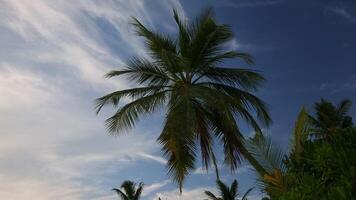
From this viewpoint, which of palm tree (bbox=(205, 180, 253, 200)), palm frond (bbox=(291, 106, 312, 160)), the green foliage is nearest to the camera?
the green foliage

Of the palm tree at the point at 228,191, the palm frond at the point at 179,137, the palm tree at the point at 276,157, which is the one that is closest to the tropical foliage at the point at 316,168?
the palm tree at the point at 276,157

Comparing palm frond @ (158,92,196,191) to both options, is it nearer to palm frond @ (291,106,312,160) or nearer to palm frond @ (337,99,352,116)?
palm frond @ (291,106,312,160)

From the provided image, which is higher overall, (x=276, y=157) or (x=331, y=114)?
(x=331, y=114)

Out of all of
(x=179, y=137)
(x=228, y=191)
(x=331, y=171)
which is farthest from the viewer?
(x=228, y=191)

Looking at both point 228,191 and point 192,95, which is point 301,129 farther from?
point 228,191

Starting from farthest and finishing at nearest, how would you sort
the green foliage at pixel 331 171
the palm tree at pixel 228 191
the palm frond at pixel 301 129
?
the palm tree at pixel 228 191, the palm frond at pixel 301 129, the green foliage at pixel 331 171

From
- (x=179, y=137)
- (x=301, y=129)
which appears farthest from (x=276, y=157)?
(x=179, y=137)

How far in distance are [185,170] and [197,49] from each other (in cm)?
431

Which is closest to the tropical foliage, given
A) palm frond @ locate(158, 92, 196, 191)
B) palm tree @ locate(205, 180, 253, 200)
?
palm frond @ locate(158, 92, 196, 191)

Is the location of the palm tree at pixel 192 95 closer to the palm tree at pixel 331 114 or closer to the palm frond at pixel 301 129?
the palm frond at pixel 301 129

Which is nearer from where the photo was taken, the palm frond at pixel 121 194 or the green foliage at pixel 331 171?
the green foliage at pixel 331 171

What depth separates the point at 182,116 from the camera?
15539 mm

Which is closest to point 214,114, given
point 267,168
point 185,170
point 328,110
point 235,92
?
point 235,92

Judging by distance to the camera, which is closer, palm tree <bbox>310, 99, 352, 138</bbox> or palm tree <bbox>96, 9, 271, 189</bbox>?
palm tree <bbox>96, 9, 271, 189</bbox>
